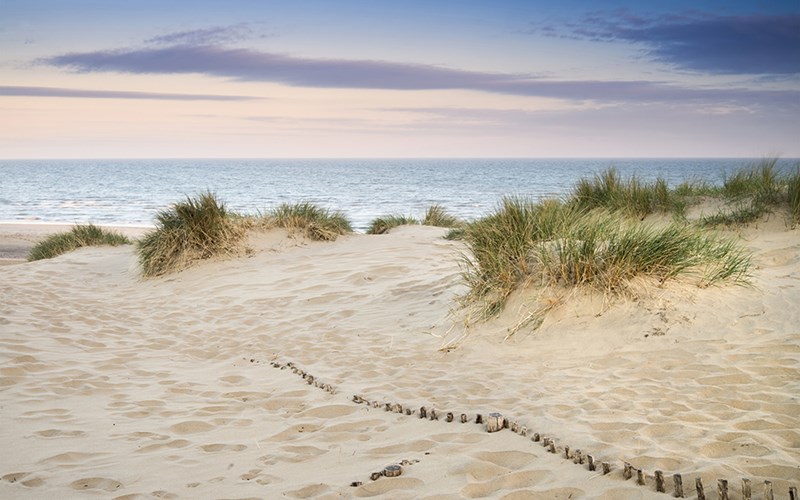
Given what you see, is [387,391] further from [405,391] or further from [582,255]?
[582,255]

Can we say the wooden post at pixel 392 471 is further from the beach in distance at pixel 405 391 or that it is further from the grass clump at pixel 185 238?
the grass clump at pixel 185 238

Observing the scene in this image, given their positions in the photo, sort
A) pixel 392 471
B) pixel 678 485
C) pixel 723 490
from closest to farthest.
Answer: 1. pixel 723 490
2. pixel 678 485
3. pixel 392 471

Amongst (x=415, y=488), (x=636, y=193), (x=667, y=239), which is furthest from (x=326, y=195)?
(x=415, y=488)

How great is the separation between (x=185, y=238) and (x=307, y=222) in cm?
248

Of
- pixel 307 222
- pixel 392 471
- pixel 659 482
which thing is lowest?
pixel 392 471

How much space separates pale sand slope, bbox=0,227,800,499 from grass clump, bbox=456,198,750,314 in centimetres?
26

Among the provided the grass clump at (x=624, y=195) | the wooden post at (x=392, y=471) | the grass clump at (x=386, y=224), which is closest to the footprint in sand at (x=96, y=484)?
the wooden post at (x=392, y=471)

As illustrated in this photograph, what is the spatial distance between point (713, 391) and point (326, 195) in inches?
1526

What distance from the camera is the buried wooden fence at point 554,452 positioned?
3.02 meters

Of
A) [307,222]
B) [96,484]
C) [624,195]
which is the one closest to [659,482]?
[96,484]

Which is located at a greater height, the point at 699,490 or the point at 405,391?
the point at 699,490

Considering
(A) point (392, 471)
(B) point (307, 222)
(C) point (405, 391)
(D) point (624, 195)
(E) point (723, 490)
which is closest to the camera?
(E) point (723, 490)

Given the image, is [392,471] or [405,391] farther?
[405,391]

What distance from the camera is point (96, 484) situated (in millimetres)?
3664
